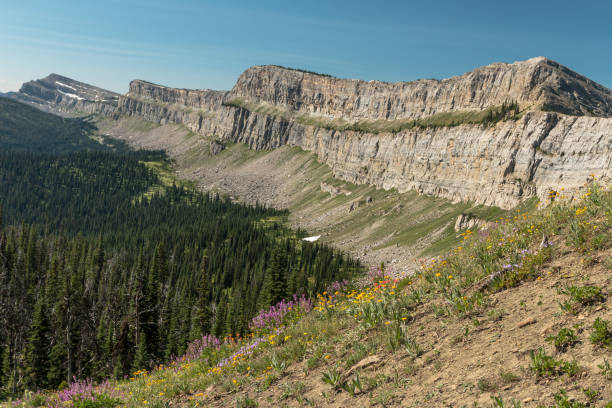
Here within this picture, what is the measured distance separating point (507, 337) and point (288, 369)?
5.86 meters

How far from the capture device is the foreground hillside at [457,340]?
6422mm

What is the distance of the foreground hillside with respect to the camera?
642cm

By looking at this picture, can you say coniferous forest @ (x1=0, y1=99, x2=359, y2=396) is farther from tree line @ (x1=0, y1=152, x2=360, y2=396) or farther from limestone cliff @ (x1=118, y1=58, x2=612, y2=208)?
limestone cliff @ (x1=118, y1=58, x2=612, y2=208)

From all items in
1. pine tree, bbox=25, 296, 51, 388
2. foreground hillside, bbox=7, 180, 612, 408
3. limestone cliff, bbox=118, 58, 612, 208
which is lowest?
pine tree, bbox=25, 296, 51, 388

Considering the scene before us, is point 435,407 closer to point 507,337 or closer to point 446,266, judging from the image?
point 507,337

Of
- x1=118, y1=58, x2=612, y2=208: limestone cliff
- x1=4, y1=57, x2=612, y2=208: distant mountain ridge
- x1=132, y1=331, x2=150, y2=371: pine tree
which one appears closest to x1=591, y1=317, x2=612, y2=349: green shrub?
x1=132, y1=331, x2=150, y2=371: pine tree

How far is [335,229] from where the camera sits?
14512cm

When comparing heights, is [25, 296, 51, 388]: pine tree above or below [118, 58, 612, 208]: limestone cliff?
below

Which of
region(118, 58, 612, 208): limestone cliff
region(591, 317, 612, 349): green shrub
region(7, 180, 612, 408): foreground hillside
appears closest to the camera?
region(591, 317, 612, 349): green shrub

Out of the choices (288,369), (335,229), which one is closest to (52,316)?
(288,369)

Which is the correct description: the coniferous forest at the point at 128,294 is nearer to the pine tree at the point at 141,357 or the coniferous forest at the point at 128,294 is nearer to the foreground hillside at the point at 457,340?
the pine tree at the point at 141,357

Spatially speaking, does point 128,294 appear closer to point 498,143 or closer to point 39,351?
point 39,351

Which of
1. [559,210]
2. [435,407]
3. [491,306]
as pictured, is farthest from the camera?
[559,210]

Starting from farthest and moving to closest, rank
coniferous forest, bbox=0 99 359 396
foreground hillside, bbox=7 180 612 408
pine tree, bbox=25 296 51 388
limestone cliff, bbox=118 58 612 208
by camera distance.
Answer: limestone cliff, bbox=118 58 612 208 → coniferous forest, bbox=0 99 359 396 → pine tree, bbox=25 296 51 388 → foreground hillside, bbox=7 180 612 408
